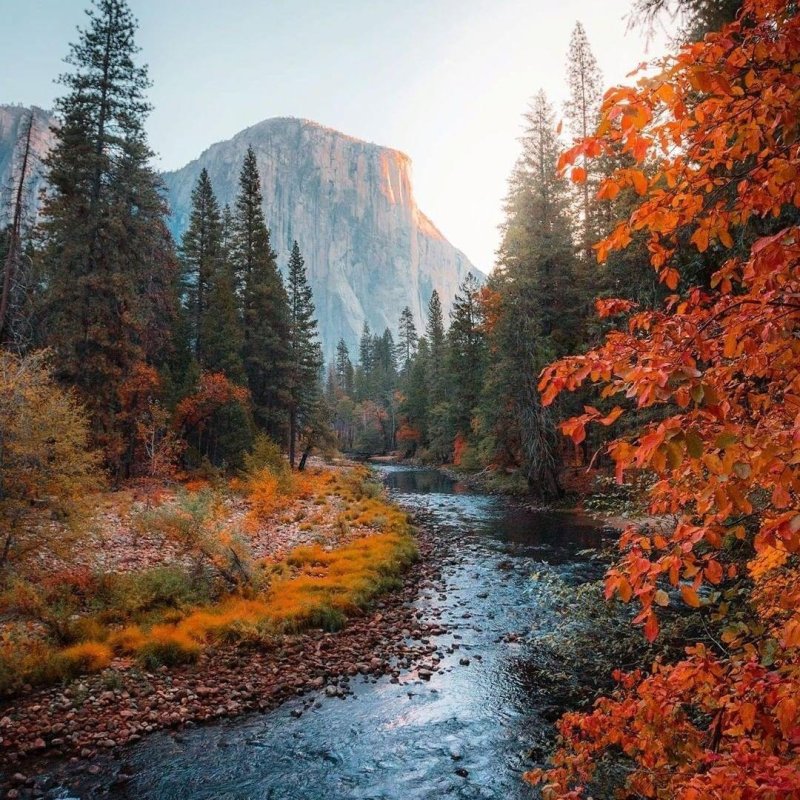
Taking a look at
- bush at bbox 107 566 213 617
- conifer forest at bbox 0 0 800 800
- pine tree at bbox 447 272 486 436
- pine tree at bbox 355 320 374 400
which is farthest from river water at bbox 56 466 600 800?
pine tree at bbox 355 320 374 400

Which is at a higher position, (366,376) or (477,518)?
(366,376)

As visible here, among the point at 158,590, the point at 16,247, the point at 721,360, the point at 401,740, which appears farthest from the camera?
the point at 16,247

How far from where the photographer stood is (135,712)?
24.3 ft

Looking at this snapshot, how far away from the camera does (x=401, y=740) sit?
704 cm

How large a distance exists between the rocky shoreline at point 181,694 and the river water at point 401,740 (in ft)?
0.86

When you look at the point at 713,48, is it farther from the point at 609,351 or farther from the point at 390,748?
the point at 390,748

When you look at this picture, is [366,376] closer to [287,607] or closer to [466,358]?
[466,358]

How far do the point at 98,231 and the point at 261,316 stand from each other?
13105 mm

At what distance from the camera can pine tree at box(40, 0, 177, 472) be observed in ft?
69.3

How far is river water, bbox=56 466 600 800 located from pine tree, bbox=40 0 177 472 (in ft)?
54.1

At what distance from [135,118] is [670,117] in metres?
26.5

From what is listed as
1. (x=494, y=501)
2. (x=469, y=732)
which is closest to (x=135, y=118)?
(x=494, y=501)

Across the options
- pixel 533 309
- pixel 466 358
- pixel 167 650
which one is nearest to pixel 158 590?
pixel 167 650

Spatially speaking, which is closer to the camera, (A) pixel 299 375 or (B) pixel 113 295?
(B) pixel 113 295
